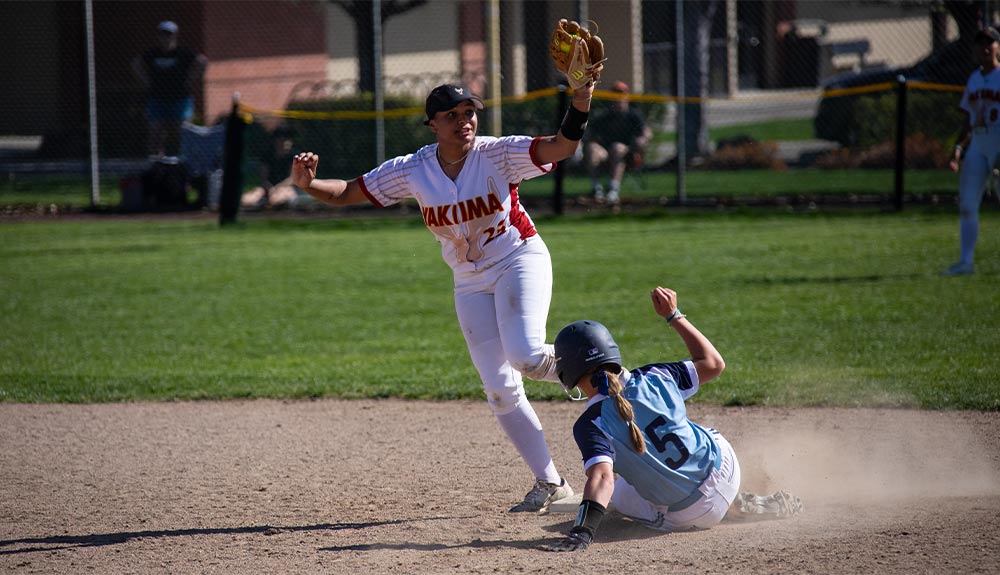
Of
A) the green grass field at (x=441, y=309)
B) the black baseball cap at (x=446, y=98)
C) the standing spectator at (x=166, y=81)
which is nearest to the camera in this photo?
the black baseball cap at (x=446, y=98)

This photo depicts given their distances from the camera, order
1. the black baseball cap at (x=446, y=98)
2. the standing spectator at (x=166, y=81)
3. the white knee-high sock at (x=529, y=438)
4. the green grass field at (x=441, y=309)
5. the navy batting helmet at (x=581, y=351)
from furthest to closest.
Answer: the standing spectator at (x=166, y=81)
the green grass field at (x=441, y=309)
the white knee-high sock at (x=529, y=438)
the black baseball cap at (x=446, y=98)
the navy batting helmet at (x=581, y=351)

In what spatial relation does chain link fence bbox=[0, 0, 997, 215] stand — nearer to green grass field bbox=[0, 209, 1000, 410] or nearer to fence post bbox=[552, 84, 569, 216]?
fence post bbox=[552, 84, 569, 216]

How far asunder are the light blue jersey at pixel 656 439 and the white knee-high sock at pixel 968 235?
7168mm

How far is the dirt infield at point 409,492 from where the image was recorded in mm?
4367

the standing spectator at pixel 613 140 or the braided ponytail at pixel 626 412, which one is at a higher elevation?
the standing spectator at pixel 613 140

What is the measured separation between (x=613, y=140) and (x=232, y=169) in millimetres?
5911

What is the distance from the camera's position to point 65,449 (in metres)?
6.44

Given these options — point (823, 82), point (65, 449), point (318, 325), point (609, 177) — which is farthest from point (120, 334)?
point (823, 82)

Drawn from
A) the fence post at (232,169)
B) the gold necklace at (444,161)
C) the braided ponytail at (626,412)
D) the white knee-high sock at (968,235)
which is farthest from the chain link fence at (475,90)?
the braided ponytail at (626,412)

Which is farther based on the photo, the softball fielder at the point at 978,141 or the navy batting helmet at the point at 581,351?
the softball fielder at the point at 978,141

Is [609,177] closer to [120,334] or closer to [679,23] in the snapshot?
[679,23]

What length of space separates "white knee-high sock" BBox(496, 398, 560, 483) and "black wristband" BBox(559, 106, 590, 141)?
4.02 feet

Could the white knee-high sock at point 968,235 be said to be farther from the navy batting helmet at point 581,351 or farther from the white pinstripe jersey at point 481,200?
the navy batting helmet at point 581,351

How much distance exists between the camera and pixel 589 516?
14.0 feet
